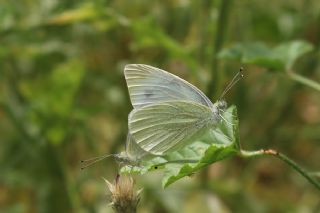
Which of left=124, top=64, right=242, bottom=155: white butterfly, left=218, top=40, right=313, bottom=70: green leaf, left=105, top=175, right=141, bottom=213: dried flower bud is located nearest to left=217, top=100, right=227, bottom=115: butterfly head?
left=124, top=64, right=242, bottom=155: white butterfly

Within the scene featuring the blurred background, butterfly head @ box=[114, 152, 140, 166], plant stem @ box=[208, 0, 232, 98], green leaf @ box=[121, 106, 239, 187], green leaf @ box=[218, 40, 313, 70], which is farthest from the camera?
the blurred background

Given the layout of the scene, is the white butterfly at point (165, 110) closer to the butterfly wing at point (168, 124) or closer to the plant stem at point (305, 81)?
the butterfly wing at point (168, 124)

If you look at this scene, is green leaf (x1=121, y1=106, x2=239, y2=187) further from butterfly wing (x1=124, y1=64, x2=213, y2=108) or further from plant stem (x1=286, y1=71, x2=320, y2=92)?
plant stem (x1=286, y1=71, x2=320, y2=92)

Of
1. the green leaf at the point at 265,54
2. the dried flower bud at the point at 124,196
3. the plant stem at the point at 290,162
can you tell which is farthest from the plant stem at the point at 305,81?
the dried flower bud at the point at 124,196

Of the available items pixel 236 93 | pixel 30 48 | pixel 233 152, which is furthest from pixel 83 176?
pixel 233 152

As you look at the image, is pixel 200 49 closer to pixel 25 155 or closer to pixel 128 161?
pixel 25 155

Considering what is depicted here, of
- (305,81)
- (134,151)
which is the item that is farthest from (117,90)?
(134,151)
